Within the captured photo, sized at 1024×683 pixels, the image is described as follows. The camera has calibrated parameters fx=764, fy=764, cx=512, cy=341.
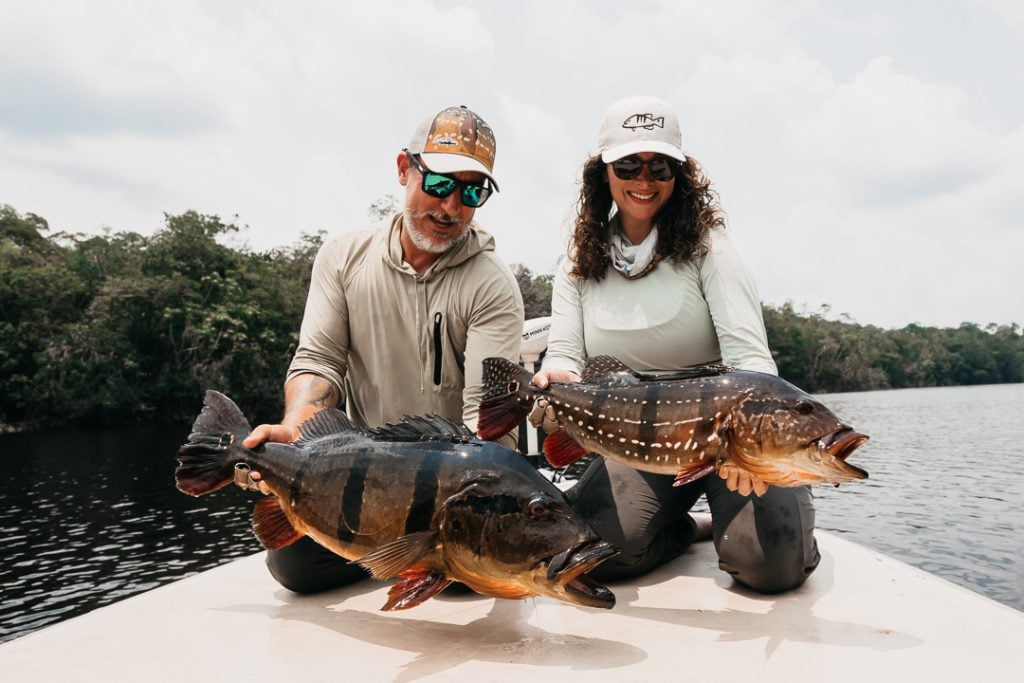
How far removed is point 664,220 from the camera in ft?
15.7

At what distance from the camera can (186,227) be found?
1838 inches

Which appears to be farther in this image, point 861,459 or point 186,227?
point 186,227

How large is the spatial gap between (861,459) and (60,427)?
4134 cm

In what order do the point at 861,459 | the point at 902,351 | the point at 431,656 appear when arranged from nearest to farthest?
1. the point at 431,656
2. the point at 861,459
3. the point at 902,351

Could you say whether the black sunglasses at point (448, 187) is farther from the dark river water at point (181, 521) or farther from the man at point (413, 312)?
the dark river water at point (181, 521)

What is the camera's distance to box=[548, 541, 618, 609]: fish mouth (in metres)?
2.84

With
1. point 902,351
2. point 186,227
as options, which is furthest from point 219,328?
point 902,351

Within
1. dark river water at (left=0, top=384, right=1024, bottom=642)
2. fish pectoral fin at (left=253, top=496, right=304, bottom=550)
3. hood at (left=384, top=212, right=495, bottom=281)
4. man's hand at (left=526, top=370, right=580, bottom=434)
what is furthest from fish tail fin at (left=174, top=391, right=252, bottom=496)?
dark river water at (left=0, top=384, right=1024, bottom=642)

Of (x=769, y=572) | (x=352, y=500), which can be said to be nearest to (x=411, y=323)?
(x=352, y=500)

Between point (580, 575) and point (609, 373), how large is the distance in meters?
1.30

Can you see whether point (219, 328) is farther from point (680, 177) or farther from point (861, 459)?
point (680, 177)

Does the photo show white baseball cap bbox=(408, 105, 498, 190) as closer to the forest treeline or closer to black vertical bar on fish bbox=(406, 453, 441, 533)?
black vertical bar on fish bbox=(406, 453, 441, 533)

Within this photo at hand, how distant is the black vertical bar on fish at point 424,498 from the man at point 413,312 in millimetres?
1502

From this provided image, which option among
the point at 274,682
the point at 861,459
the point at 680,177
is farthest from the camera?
the point at 861,459
